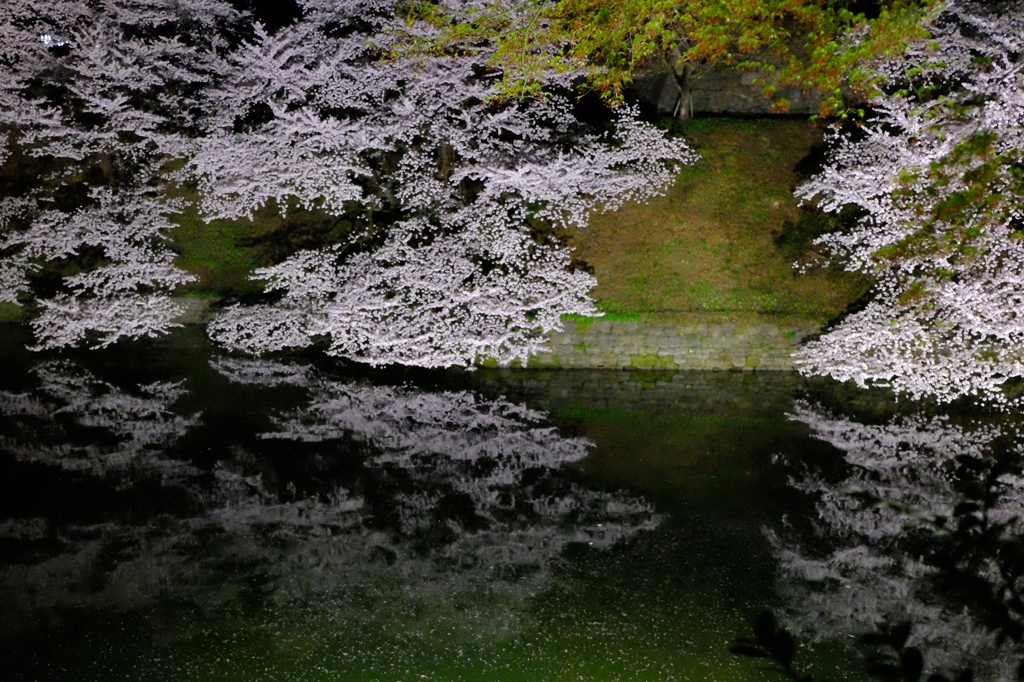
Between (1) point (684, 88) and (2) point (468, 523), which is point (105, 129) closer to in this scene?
(2) point (468, 523)

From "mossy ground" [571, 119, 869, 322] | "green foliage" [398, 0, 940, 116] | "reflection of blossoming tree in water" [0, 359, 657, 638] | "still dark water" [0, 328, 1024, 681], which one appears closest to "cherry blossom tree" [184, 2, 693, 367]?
"green foliage" [398, 0, 940, 116]

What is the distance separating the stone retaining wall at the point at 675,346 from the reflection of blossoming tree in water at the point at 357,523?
193cm

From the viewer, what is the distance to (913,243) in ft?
34.0

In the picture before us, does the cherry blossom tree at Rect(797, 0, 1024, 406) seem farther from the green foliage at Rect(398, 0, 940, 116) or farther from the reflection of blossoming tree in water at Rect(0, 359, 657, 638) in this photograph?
the reflection of blossoming tree in water at Rect(0, 359, 657, 638)

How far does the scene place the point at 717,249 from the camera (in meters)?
12.3

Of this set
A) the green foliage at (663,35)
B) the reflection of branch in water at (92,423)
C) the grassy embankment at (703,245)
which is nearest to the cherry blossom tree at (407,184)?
the green foliage at (663,35)

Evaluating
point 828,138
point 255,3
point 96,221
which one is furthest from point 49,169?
point 828,138

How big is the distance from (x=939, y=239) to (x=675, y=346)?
4.18 m

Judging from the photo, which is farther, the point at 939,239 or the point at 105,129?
the point at 105,129

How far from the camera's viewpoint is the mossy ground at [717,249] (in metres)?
11.9

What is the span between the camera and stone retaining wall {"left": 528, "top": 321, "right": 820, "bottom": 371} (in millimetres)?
11578

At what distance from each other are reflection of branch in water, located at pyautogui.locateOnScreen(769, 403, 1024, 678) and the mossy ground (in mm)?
2748

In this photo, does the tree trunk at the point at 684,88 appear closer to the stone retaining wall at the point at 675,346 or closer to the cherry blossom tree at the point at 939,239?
the cherry blossom tree at the point at 939,239

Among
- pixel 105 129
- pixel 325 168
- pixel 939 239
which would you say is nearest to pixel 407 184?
pixel 325 168
